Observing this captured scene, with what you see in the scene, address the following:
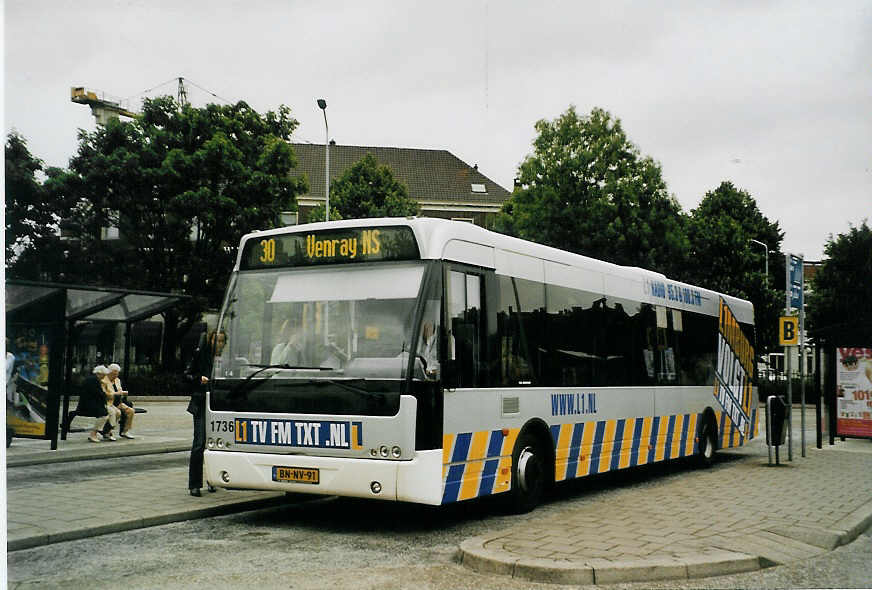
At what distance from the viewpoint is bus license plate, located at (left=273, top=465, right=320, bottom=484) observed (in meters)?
8.48

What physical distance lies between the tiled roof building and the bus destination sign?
55.9 m

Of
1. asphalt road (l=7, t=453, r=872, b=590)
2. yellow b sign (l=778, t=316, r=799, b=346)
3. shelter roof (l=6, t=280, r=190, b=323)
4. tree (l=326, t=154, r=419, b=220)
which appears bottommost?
asphalt road (l=7, t=453, r=872, b=590)

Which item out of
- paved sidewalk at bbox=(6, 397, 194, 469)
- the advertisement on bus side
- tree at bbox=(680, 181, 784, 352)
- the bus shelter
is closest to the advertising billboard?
the advertisement on bus side

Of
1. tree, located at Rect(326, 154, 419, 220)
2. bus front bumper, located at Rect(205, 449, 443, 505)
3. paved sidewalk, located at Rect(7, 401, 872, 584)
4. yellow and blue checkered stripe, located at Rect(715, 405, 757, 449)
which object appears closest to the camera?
paved sidewalk, located at Rect(7, 401, 872, 584)

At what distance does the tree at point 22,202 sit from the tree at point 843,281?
2354 centimetres

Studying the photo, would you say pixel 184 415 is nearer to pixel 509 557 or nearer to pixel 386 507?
pixel 386 507

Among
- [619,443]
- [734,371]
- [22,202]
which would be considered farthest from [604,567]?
[22,202]

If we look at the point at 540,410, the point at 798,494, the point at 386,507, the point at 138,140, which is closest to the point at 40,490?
the point at 386,507

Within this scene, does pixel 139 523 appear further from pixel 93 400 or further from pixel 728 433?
pixel 728 433

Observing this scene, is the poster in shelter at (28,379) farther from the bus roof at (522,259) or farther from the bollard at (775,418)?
the bollard at (775,418)

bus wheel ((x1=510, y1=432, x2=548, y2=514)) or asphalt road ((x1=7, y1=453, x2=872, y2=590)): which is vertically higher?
bus wheel ((x1=510, y1=432, x2=548, y2=514))

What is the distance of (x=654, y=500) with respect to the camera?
34.7 feet

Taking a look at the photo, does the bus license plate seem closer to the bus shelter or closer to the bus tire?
the bus shelter

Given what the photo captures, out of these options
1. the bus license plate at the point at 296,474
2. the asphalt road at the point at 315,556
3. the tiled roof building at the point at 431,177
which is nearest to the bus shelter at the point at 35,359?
the asphalt road at the point at 315,556
